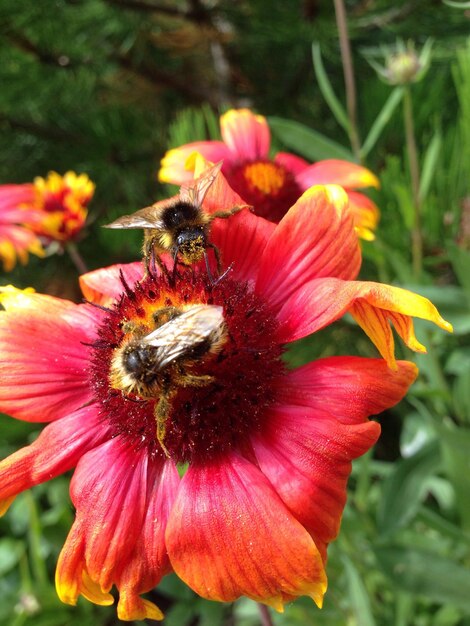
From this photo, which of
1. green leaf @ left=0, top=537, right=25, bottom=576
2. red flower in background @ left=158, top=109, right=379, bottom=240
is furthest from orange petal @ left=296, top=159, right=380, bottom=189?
green leaf @ left=0, top=537, right=25, bottom=576

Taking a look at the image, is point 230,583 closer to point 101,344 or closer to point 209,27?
point 101,344

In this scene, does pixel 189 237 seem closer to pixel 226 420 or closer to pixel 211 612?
pixel 226 420

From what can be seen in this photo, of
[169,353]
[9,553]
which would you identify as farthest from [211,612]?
[169,353]

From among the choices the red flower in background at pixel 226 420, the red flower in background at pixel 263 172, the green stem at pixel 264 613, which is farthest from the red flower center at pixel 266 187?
the green stem at pixel 264 613

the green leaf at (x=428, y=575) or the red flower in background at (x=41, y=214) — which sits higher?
the red flower in background at (x=41, y=214)

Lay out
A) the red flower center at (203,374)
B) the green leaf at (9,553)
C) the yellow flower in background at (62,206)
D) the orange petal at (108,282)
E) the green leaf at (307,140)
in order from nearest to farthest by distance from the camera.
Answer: the red flower center at (203,374) < the orange petal at (108,282) < the green leaf at (307,140) < the yellow flower in background at (62,206) < the green leaf at (9,553)

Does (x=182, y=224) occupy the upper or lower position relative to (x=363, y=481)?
upper

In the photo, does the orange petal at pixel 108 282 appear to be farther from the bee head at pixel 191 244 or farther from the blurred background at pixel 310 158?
the blurred background at pixel 310 158
